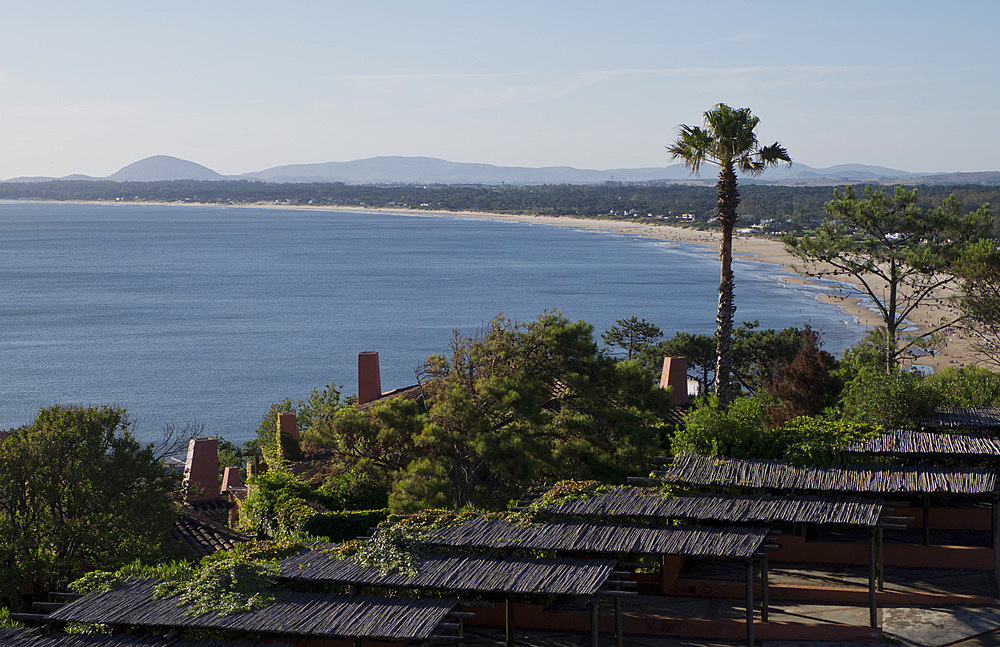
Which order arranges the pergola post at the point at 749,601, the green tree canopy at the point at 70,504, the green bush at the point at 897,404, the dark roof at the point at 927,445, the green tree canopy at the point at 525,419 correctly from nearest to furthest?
1. the pergola post at the point at 749,601
2. the green tree canopy at the point at 70,504
3. the dark roof at the point at 927,445
4. the green bush at the point at 897,404
5. the green tree canopy at the point at 525,419

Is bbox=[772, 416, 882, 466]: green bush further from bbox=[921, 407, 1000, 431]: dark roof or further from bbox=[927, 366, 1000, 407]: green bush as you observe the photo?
bbox=[927, 366, 1000, 407]: green bush

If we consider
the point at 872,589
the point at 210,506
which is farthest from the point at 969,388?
the point at 210,506

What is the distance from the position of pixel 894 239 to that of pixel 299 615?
30805 millimetres

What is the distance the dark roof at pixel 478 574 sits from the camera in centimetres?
1216

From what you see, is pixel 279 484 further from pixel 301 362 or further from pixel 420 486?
pixel 301 362

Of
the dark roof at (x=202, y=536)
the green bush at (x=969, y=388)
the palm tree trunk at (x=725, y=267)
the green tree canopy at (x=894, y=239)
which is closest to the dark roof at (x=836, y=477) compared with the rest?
the green bush at (x=969, y=388)

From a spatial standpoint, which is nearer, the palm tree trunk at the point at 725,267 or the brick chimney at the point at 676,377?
the palm tree trunk at the point at 725,267

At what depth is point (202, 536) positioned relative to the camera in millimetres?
21516

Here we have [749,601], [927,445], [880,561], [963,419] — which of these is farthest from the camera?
[963,419]

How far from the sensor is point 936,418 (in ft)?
67.7

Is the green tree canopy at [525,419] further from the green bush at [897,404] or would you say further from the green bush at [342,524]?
the green bush at [897,404]

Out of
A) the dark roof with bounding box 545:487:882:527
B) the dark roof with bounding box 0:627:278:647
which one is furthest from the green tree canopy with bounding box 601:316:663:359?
the dark roof with bounding box 0:627:278:647

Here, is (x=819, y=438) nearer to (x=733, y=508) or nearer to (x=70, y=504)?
(x=733, y=508)

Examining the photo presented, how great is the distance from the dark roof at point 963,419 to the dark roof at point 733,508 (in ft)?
19.3
